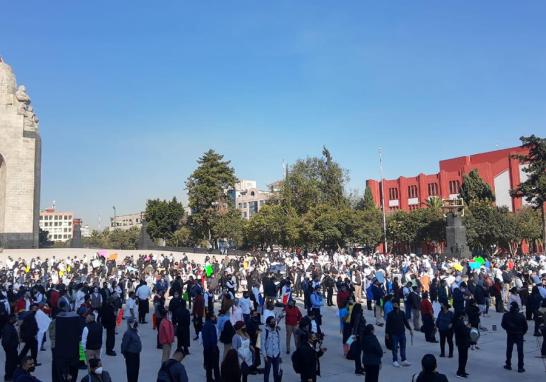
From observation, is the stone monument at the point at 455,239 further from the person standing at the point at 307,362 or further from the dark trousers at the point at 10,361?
the dark trousers at the point at 10,361

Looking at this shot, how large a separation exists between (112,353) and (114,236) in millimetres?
85761

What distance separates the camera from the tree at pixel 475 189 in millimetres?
60719

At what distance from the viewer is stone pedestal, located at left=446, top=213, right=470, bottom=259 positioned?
125 ft

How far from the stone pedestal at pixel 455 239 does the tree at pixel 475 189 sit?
935 inches

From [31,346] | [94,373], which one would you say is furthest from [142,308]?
[94,373]

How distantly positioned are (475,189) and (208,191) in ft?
111

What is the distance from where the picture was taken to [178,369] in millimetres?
6926

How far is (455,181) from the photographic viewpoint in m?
70.2

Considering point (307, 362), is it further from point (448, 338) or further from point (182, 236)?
point (182, 236)

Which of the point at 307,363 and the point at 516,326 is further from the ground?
the point at 516,326

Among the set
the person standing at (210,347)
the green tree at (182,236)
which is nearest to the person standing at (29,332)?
the person standing at (210,347)

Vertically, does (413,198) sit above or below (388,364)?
above

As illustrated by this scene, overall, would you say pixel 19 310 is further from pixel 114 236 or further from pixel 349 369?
pixel 114 236

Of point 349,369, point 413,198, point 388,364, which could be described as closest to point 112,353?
point 349,369
